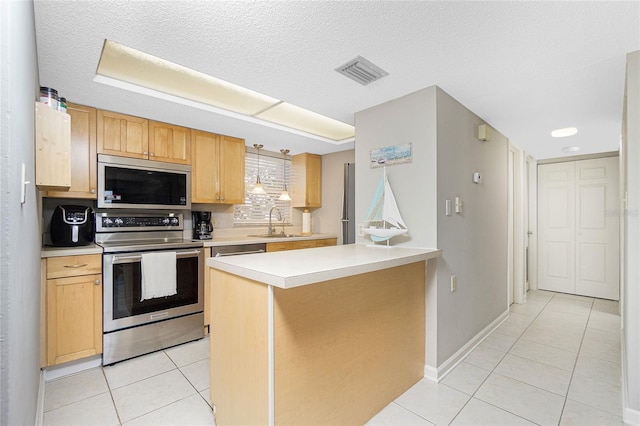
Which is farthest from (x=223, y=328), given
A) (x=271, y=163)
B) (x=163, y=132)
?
(x=271, y=163)

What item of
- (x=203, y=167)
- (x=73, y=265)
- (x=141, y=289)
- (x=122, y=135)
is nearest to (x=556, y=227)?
(x=203, y=167)

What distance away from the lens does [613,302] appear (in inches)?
173

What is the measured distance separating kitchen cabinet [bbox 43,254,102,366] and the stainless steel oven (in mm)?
65

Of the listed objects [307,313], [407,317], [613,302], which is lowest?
[613,302]

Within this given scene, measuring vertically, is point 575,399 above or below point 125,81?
below

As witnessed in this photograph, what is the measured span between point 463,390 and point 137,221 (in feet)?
10.9

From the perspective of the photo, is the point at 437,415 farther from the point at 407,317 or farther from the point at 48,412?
the point at 48,412

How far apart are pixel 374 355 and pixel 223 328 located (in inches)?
37.6

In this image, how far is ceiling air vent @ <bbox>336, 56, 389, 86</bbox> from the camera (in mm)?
1950

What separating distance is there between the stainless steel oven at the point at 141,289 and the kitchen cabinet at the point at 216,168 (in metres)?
0.45

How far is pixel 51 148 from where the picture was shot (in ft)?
4.58

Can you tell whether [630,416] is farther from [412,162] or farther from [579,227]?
[579,227]

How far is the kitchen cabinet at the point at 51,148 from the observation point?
1372 millimetres

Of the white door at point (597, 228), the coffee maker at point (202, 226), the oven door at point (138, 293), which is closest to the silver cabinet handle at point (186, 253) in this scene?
the oven door at point (138, 293)
